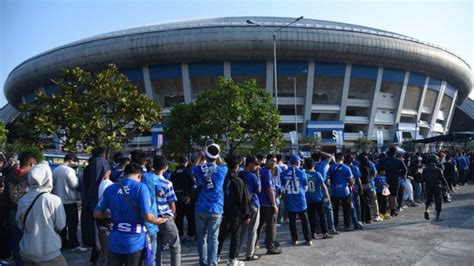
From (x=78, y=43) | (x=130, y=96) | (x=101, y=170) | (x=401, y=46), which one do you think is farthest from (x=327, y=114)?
(x=101, y=170)

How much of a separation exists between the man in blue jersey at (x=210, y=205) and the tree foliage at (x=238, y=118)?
16551mm

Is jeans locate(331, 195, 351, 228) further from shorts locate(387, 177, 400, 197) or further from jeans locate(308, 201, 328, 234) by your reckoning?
shorts locate(387, 177, 400, 197)

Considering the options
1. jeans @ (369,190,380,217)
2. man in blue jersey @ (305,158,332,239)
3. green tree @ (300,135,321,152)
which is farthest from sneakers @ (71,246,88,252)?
green tree @ (300,135,321,152)

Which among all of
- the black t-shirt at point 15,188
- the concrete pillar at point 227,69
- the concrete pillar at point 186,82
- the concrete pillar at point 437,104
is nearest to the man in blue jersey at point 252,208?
the black t-shirt at point 15,188

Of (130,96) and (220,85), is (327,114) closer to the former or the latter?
(220,85)

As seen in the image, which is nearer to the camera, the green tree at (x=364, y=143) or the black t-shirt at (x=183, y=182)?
the black t-shirt at (x=183, y=182)

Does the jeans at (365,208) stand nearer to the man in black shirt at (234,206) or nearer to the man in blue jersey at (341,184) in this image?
the man in blue jersey at (341,184)

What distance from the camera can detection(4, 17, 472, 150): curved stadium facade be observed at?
41469 mm

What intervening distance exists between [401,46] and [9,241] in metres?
46.3

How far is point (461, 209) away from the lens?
11391 millimetres

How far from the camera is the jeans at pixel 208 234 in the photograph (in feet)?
17.9

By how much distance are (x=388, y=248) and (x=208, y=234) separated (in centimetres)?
353

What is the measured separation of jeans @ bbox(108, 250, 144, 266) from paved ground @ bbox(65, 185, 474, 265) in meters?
2.62

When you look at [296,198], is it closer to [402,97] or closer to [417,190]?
[417,190]
